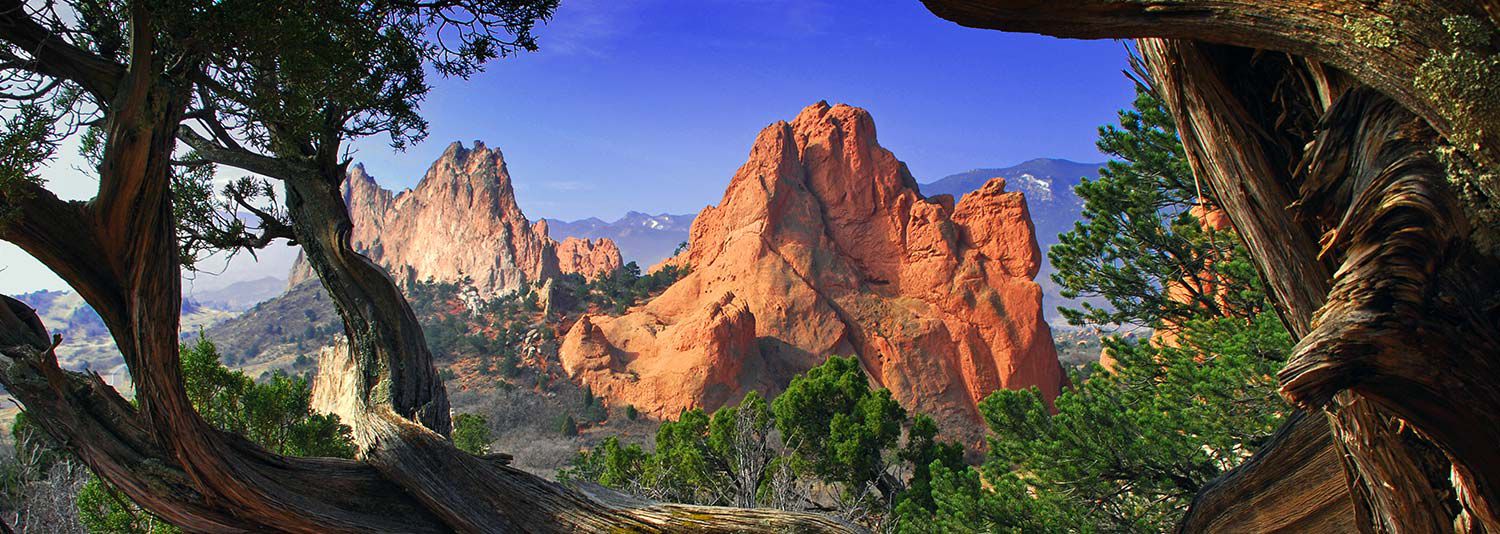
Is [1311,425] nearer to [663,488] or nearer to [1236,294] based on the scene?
[1236,294]

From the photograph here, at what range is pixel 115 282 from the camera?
3240 mm

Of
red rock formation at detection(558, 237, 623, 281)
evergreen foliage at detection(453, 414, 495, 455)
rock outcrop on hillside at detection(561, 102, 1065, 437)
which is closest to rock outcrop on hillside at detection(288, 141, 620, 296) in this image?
red rock formation at detection(558, 237, 623, 281)

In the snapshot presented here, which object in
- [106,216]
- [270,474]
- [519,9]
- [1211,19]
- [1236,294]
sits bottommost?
[270,474]

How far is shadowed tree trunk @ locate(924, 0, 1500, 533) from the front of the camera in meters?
1.50

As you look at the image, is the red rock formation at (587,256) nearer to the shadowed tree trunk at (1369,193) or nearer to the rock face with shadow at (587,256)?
the rock face with shadow at (587,256)

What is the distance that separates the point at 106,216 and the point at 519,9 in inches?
118

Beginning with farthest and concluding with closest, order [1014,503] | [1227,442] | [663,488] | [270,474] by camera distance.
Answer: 1. [663,488]
2. [1014,503]
3. [1227,442]
4. [270,474]

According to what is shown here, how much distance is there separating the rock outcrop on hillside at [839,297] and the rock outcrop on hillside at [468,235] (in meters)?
24.7

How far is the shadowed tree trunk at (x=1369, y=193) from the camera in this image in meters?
1.50

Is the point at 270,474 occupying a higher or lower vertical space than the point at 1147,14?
lower

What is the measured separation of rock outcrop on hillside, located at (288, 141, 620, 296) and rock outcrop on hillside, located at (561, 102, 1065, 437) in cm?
2466

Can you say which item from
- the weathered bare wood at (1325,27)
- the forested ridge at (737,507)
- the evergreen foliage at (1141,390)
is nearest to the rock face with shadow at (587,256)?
the evergreen foliage at (1141,390)

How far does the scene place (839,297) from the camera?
4372cm

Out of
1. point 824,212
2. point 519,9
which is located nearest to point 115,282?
point 519,9
